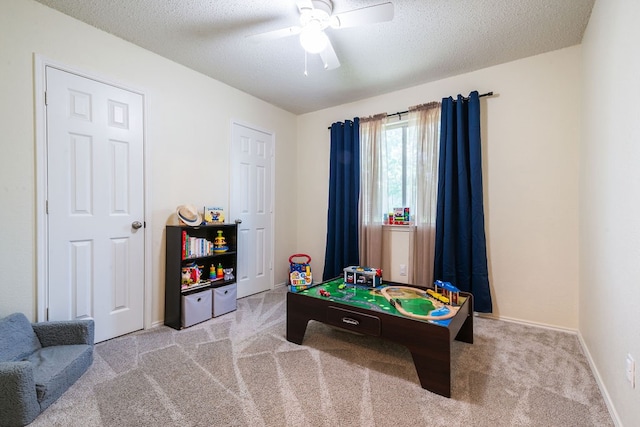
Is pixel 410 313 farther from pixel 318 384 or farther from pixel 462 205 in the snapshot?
pixel 462 205

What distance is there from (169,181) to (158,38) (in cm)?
122

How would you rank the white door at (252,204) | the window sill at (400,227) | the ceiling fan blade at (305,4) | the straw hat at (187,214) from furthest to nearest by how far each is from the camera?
the white door at (252,204) < the window sill at (400,227) < the straw hat at (187,214) < the ceiling fan blade at (305,4)

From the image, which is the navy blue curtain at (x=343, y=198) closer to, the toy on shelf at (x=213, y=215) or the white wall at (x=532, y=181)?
the white wall at (x=532, y=181)

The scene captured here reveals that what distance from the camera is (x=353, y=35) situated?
7.33 feet

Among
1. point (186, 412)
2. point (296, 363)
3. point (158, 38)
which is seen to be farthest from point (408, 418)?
point (158, 38)

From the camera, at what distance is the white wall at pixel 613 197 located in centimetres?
123

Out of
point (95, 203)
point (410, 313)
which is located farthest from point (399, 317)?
point (95, 203)

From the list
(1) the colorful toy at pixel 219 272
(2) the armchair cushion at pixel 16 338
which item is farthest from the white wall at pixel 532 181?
(2) the armchair cushion at pixel 16 338

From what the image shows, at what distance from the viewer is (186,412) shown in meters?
1.44

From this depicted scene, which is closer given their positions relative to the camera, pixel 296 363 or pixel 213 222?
pixel 296 363

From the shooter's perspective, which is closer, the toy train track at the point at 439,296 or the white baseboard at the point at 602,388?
the white baseboard at the point at 602,388

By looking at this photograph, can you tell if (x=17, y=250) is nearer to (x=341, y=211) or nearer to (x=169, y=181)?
(x=169, y=181)

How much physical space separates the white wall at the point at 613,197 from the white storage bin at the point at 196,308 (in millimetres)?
2838

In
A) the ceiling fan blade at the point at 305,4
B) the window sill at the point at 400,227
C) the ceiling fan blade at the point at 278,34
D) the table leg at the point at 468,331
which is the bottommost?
the table leg at the point at 468,331
